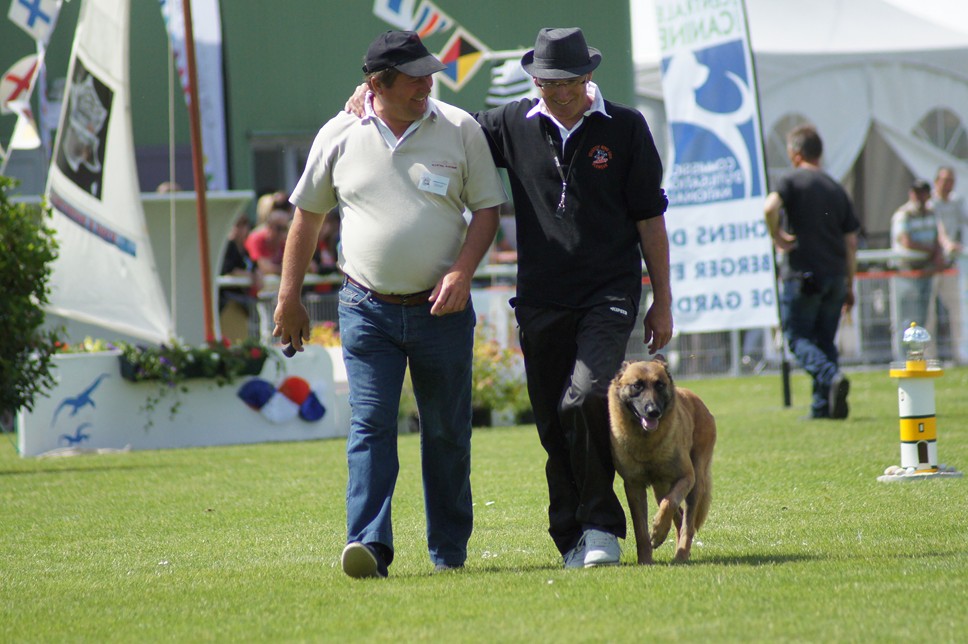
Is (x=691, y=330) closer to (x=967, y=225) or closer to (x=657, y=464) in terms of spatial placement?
(x=967, y=225)

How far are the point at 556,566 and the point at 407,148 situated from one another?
1.76m

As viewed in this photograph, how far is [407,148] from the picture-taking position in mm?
5633

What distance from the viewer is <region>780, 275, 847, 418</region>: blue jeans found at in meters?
12.1

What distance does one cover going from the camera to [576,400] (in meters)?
5.62

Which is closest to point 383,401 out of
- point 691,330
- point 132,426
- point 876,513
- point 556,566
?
point 556,566

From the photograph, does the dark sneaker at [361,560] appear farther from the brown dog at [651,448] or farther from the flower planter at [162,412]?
the flower planter at [162,412]

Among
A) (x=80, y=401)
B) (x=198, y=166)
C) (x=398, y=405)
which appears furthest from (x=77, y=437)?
(x=398, y=405)

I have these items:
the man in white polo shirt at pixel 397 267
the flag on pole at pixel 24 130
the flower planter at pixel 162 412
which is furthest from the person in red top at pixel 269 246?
the man in white polo shirt at pixel 397 267

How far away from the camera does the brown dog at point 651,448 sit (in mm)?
5672

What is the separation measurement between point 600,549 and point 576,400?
0.58 meters

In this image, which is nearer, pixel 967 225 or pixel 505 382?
pixel 505 382

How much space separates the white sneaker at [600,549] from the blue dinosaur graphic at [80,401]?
25.1 ft

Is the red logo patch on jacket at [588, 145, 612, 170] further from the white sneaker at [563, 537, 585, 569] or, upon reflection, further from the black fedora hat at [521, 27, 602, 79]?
the white sneaker at [563, 537, 585, 569]

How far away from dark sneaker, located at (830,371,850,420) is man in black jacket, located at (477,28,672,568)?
6349 mm
